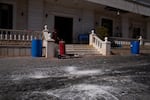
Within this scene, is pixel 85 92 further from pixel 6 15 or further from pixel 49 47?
pixel 6 15

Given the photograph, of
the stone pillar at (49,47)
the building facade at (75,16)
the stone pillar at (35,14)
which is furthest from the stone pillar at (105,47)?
the stone pillar at (35,14)

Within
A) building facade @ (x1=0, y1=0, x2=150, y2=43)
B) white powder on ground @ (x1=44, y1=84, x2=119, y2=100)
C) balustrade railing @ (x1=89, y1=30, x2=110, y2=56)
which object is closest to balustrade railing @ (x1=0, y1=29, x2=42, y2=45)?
building facade @ (x1=0, y1=0, x2=150, y2=43)

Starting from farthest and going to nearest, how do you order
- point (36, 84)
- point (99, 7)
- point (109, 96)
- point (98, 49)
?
point (99, 7)
point (98, 49)
point (36, 84)
point (109, 96)

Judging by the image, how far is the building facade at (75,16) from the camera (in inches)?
797

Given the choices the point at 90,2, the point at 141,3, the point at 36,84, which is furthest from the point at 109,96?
the point at 141,3

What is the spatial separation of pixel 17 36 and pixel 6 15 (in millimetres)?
3124

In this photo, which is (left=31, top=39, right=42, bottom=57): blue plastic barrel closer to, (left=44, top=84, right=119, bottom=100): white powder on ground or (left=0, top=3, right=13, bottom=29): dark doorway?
(left=0, top=3, right=13, bottom=29): dark doorway

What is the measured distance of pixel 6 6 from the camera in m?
19.7

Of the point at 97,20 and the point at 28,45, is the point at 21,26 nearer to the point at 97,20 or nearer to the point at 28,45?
the point at 28,45

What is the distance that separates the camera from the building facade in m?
20.2

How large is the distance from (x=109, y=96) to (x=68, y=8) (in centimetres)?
1824

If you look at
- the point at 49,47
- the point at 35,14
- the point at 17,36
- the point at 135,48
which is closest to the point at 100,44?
the point at 135,48

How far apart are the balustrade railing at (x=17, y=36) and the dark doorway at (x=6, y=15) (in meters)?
2.39

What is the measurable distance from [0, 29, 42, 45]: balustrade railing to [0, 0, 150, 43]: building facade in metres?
2.59
